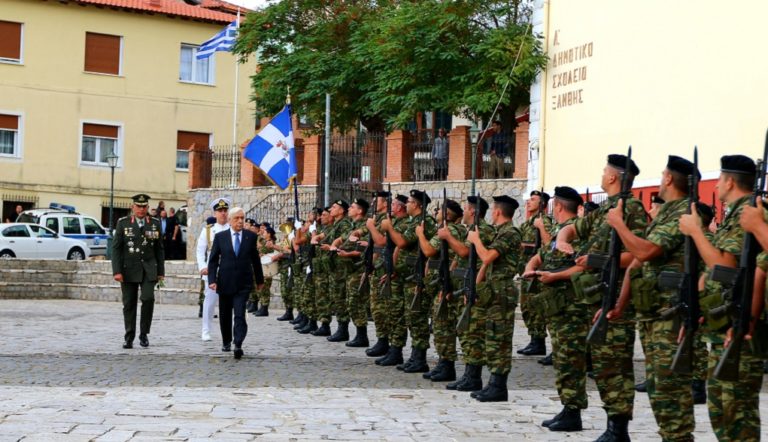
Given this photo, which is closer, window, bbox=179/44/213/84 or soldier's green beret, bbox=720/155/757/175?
soldier's green beret, bbox=720/155/757/175

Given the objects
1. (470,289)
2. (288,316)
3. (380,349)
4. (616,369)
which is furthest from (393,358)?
(288,316)

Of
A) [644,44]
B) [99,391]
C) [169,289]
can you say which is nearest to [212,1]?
[169,289]

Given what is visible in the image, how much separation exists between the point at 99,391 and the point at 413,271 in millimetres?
3796

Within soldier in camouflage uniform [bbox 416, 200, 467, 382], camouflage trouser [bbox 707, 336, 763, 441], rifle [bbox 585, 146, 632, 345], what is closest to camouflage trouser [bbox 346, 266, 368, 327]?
soldier in camouflage uniform [bbox 416, 200, 467, 382]

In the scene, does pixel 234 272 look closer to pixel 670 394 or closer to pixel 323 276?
pixel 323 276

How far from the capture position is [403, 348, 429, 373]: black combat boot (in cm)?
1344

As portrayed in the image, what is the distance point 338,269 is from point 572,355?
795 centimetres

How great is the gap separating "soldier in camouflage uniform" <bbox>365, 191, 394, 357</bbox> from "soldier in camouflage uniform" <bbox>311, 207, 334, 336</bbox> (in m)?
2.48

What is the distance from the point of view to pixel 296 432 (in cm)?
900

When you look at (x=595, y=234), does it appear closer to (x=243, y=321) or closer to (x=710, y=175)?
(x=243, y=321)

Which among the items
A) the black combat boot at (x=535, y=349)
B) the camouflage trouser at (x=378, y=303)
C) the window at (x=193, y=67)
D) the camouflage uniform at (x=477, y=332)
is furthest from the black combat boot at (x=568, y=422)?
the window at (x=193, y=67)

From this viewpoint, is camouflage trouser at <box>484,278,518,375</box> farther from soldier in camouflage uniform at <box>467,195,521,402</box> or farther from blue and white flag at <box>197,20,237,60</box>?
blue and white flag at <box>197,20,237,60</box>

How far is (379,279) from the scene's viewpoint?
14.6 metres

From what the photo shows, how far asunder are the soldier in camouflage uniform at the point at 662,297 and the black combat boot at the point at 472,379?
3526 mm
